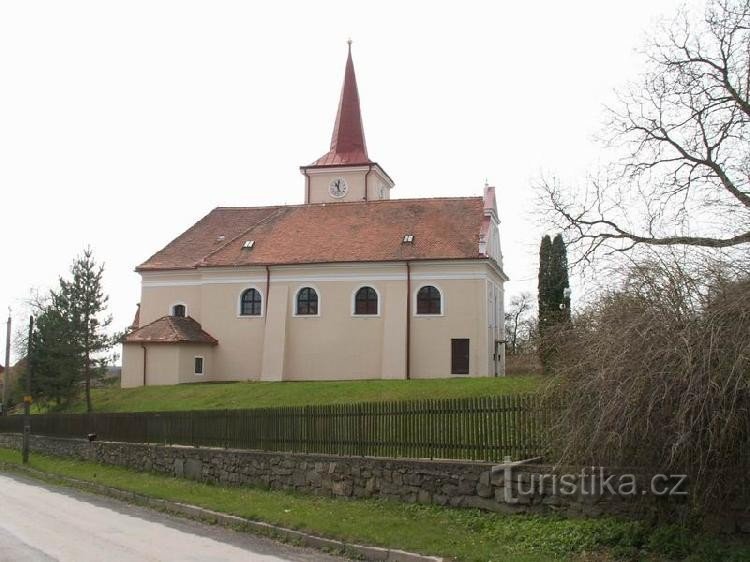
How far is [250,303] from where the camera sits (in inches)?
1692

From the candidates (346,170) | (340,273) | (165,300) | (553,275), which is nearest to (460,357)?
(340,273)

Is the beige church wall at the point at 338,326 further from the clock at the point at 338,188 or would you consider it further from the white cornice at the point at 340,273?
the clock at the point at 338,188

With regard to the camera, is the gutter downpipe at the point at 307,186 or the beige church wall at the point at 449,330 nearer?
the beige church wall at the point at 449,330

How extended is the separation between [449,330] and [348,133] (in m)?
19.9

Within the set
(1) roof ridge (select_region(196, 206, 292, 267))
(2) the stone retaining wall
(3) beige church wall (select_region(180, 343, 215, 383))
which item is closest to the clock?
(1) roof ridge (select_region(196, 206, 292, 267))

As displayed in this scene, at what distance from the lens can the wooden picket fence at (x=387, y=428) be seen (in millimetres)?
11938

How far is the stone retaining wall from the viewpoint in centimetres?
1057

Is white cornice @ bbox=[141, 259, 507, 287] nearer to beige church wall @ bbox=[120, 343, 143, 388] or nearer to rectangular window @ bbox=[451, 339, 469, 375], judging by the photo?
rectangular window @ bbox=[451, 339, 469, 375]

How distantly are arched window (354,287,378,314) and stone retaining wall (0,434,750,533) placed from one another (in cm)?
1994

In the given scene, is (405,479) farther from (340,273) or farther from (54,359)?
(54,359)

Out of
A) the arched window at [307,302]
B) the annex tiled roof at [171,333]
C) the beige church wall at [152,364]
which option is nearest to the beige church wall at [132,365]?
the beige church wall at [152,364]

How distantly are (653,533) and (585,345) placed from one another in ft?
7.70

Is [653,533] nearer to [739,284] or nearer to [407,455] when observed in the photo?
[739,284]

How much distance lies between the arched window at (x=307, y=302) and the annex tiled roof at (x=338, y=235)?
1647 millimetres
